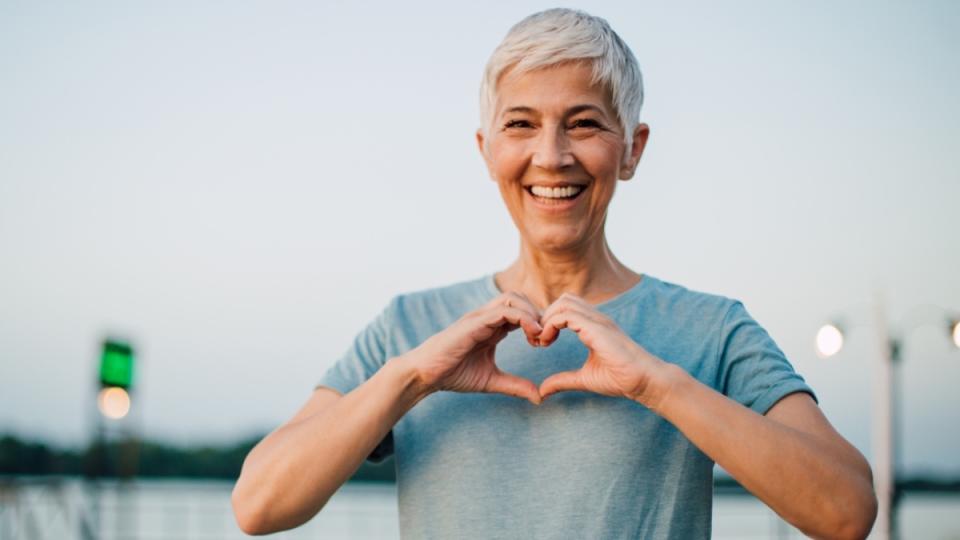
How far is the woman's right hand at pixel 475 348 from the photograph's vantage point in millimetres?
1718

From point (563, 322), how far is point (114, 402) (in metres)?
7.89

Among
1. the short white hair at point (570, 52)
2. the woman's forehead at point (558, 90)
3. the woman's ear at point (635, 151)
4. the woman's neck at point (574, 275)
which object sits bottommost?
the woman's neck at point (574, 275)

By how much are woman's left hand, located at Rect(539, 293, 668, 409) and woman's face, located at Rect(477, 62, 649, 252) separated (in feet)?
0.62

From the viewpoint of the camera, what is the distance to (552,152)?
5.81 ft

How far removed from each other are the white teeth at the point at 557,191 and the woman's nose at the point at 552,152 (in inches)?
1.9

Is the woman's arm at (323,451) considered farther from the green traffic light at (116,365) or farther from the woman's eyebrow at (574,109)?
the green traffic light at (116,365)

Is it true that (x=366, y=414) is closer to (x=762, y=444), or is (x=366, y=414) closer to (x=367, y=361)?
(x=367, y=361)

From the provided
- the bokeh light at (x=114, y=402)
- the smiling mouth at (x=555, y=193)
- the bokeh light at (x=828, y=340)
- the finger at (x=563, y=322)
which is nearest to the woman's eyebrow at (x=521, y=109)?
the smiling mouth at (x=555, y=193)

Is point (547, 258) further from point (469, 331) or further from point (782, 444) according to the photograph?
point (782, 444)

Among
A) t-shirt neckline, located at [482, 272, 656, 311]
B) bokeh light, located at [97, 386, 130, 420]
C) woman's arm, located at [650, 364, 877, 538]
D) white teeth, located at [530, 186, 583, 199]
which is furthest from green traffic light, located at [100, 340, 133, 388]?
woman's arm, located at [650, 364, 877, 538]

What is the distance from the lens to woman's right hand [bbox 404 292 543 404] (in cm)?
172

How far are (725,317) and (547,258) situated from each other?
0.36 meters

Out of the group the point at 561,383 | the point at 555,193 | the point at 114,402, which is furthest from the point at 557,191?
the point at 114,402

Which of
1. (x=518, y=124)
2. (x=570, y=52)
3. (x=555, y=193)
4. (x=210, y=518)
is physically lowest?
(x=210, y=518)
